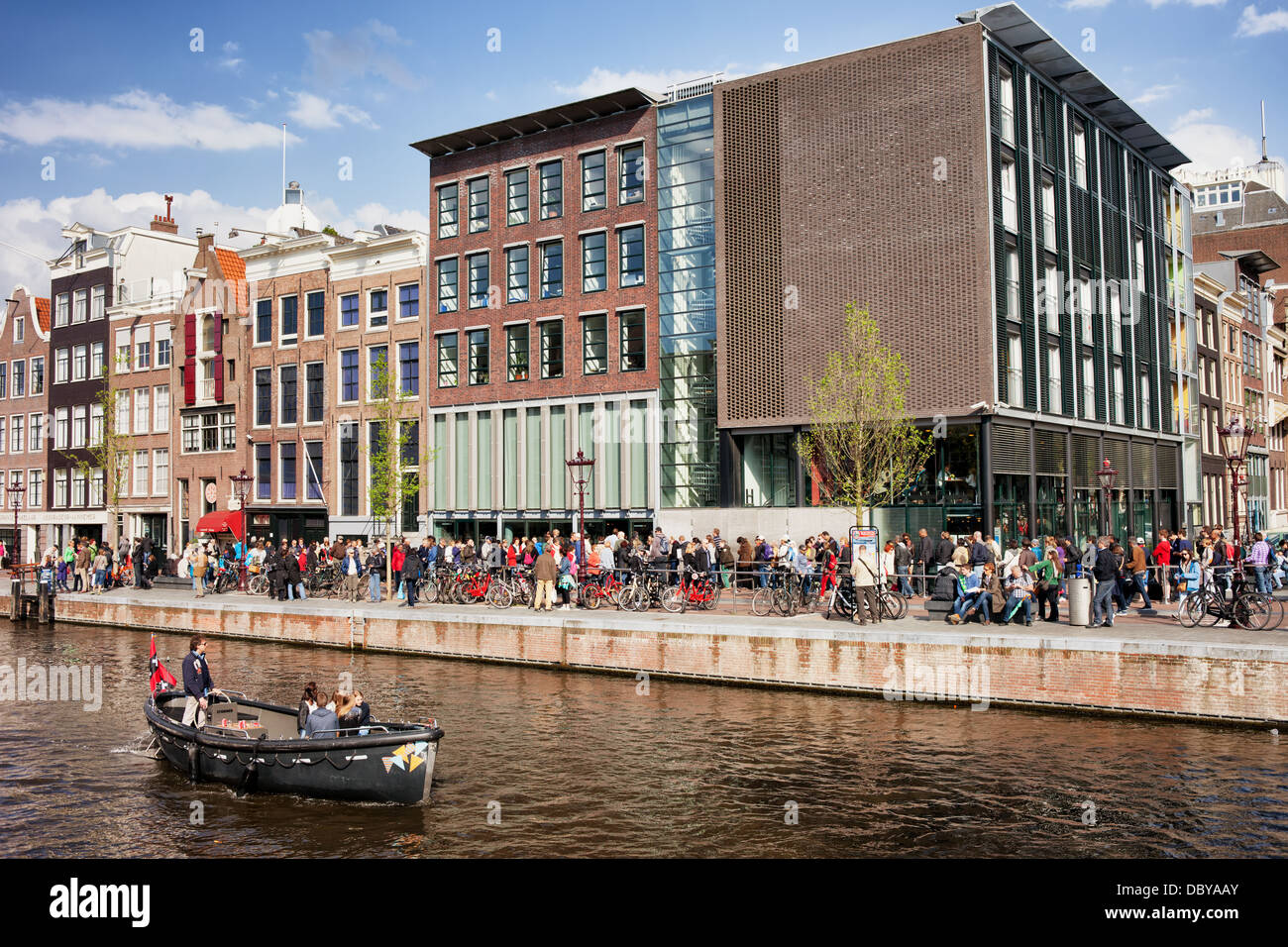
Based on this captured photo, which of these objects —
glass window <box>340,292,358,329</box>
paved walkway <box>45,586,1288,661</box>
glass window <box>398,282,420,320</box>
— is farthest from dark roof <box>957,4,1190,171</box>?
glass window <box>340,292,358,329</box>

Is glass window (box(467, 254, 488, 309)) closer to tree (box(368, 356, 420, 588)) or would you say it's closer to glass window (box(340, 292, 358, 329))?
tree (box(368, 356, 420, 588))

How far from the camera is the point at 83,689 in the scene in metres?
24.5

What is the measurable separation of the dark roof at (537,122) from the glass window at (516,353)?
8202 millimetres

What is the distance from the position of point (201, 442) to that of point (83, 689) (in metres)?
32.0

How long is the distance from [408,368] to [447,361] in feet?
7.38

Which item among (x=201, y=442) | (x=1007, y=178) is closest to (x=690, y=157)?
(x=1007, y=178)

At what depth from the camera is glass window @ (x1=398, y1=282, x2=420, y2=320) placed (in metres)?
46.6

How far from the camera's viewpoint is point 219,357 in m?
53.2

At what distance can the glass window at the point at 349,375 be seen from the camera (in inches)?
1900

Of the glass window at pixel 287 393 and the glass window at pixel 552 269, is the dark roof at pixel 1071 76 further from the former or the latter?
the glass window at pixel 287 393

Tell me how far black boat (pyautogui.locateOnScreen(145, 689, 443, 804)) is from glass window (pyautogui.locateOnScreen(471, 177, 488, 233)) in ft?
103

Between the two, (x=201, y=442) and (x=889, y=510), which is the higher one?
(x=201, y=442)

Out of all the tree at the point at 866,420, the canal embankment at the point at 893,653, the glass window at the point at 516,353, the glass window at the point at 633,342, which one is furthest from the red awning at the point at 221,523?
the tree at the point at 866,420
